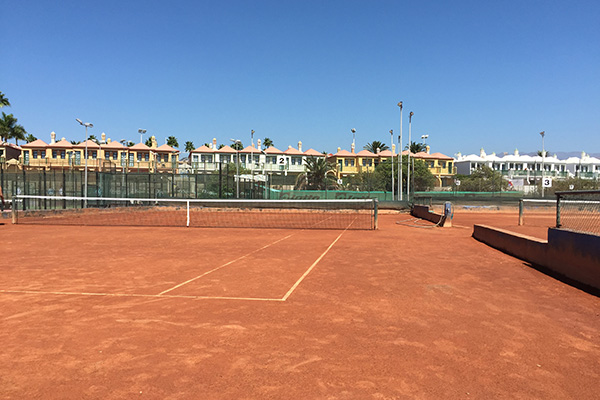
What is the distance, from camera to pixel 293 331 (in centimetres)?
490

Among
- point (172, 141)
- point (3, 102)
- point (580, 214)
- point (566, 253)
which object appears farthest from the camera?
point (172, 141)

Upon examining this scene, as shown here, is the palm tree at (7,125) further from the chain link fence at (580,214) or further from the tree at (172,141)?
the chain link fence at (580,214)

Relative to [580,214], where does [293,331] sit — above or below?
below

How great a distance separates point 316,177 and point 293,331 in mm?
54776

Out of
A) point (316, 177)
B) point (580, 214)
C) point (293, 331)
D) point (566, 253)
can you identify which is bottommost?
point (293, 331)

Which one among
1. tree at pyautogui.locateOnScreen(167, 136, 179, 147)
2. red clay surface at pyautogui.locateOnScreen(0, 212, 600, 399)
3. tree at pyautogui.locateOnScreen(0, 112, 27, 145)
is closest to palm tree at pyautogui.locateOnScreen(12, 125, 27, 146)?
tree at pyautogui.locateOnScreen(0, 112, 27, 145)

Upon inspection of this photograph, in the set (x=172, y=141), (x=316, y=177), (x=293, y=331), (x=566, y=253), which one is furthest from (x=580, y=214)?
(x=172, y=141)

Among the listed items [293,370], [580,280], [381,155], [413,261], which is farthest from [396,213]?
[381,155]

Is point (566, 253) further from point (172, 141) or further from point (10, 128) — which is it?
point (172, 141)

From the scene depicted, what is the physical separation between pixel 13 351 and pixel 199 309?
7.18 feet

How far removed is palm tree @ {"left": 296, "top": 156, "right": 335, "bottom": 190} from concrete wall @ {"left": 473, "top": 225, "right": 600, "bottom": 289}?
115 ft

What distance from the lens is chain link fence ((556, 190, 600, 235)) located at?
7.69 metres

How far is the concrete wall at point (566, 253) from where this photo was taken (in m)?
7.19

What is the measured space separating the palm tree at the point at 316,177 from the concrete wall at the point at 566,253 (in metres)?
34.9
